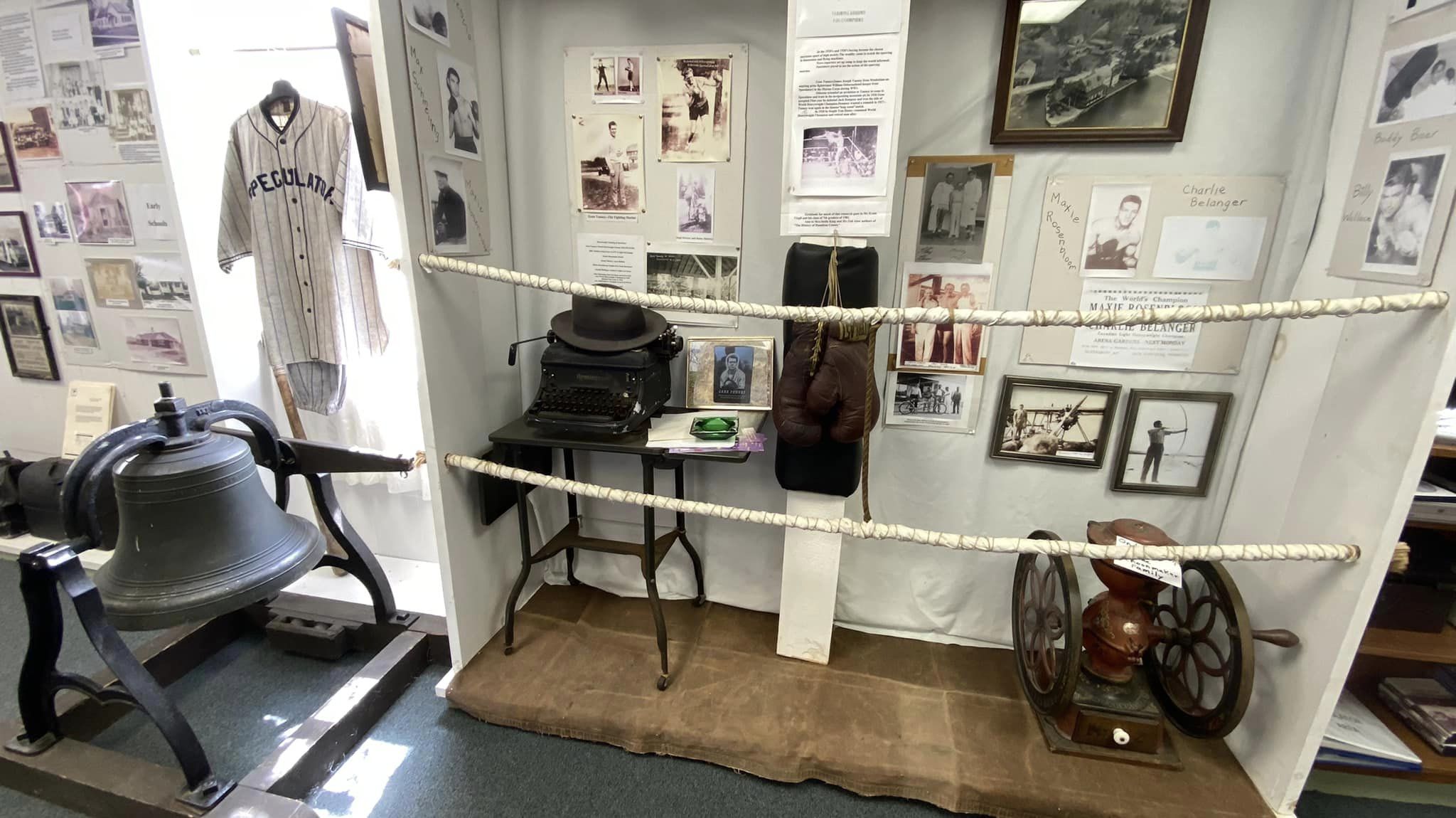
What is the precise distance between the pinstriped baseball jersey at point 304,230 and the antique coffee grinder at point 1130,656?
2.37 metres

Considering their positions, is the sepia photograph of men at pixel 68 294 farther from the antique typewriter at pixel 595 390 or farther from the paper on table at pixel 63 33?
the antique typewriter at pixel 595 390

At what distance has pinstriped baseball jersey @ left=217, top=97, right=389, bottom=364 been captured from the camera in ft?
6.23

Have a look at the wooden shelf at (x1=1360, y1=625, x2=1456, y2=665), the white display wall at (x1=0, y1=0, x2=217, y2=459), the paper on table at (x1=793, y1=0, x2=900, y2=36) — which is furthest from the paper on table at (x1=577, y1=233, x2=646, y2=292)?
the wooden shelf at (x1=1360, y1=625, x2=1456, y2=665)

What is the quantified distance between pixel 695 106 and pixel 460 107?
0.69 meters

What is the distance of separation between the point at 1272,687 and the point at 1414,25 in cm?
156

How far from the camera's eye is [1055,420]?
1795 mm

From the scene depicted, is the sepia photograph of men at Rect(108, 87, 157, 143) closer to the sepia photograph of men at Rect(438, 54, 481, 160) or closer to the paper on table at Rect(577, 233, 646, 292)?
the sepia photograph of men at Rect(438, 54, 481, 160)

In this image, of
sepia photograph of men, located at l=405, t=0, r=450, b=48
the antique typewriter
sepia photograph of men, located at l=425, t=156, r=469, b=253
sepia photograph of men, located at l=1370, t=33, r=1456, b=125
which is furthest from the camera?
the antique typewriter

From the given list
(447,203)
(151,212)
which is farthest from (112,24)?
(447,203)

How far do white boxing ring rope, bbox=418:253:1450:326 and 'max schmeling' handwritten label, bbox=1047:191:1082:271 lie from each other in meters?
0.41

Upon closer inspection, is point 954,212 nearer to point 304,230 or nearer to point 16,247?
point 304,230

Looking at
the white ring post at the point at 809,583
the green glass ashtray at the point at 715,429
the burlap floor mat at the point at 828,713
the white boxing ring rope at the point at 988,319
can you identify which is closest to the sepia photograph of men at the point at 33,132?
the white boxing ring rope at the point at 988,319

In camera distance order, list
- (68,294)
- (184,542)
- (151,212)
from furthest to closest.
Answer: (68,294) < (151,212) < (184,542)

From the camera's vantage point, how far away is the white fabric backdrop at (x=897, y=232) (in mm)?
1507
